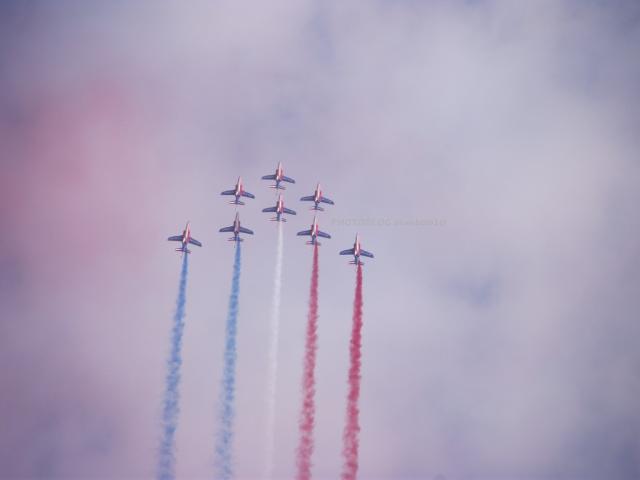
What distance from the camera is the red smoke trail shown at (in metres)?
107

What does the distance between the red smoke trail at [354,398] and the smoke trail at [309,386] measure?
3866mm

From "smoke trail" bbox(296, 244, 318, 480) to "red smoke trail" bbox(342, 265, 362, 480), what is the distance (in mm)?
3866

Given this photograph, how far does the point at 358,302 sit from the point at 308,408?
13.6 m

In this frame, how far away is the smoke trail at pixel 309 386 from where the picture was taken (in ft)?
352

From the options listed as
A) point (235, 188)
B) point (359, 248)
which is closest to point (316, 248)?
point (359, 248)

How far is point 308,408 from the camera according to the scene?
110 meters

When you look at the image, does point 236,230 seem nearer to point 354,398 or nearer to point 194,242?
point 194,242

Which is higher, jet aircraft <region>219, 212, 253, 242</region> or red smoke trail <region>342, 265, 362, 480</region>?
jet aircraft <region>219, 212, 253, 242</region>

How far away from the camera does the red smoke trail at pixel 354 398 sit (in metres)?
107

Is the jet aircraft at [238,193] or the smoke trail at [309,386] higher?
the jet aircraft at [238,193]

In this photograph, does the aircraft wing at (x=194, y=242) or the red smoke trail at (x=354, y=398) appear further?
the aircraft wing at (x=194, y=242)

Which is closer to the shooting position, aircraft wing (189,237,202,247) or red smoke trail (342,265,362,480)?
red smoke trail (342,265,362,480)

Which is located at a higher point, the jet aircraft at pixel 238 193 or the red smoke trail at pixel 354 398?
the jet aircraft at pixel 238 193

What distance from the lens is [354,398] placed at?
110 meters
